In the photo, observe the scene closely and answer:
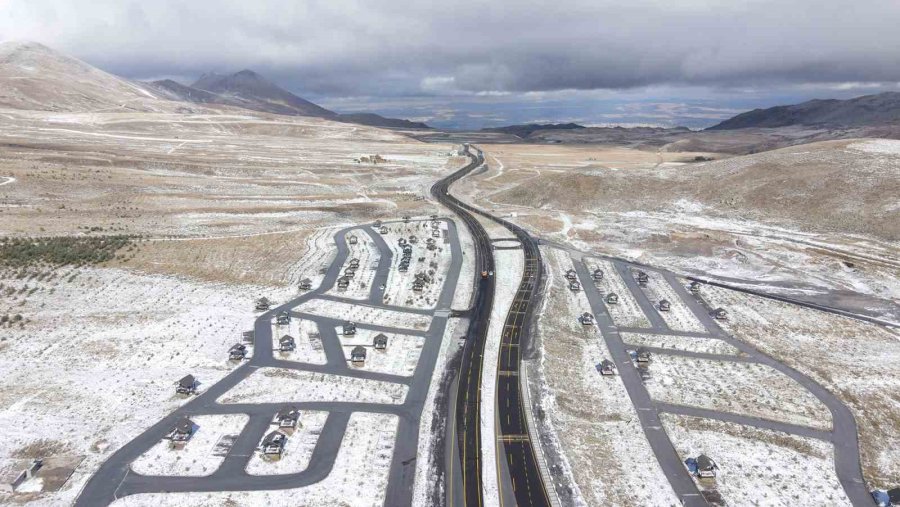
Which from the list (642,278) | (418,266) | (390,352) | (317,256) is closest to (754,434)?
(642,278)

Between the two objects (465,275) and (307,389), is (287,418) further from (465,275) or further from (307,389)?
(465,275)

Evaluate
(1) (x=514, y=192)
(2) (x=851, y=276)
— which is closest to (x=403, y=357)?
(2) (x=851, y=276)

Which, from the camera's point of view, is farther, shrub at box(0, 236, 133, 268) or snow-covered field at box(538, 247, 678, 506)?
shrub at box(0, 236, 133, 268)

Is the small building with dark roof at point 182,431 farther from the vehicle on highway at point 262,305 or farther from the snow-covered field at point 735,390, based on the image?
the snow-covered field at point 735,390

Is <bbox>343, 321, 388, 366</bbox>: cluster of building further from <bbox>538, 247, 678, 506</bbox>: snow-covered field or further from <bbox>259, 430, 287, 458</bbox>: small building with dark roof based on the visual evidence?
<bbox>538, 247, 678, 506</bbox>: snow-covered field

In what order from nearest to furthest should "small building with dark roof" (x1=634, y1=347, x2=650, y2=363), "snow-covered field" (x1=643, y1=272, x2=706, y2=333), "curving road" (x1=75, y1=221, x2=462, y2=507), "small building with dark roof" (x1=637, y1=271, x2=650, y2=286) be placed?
"curving road" (x1=75, y1=221, x2=462, y2=507)
"small building with dark roof" (x1=634, y1=347, x2=650, y2=363)
"snow-covered field" (x1=643, y1=272, x2=706, y2=333)
"small building with dark roof" (x1=637, y1=271, x2=650, y2=286)

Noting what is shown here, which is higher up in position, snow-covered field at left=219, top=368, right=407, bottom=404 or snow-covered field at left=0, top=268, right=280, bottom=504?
snow-covered field at left=0, top=268, right=280, bottom=504

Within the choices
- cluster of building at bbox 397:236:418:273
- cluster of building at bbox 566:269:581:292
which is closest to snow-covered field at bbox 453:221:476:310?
cluster of building at bbox 397:236:418:273
